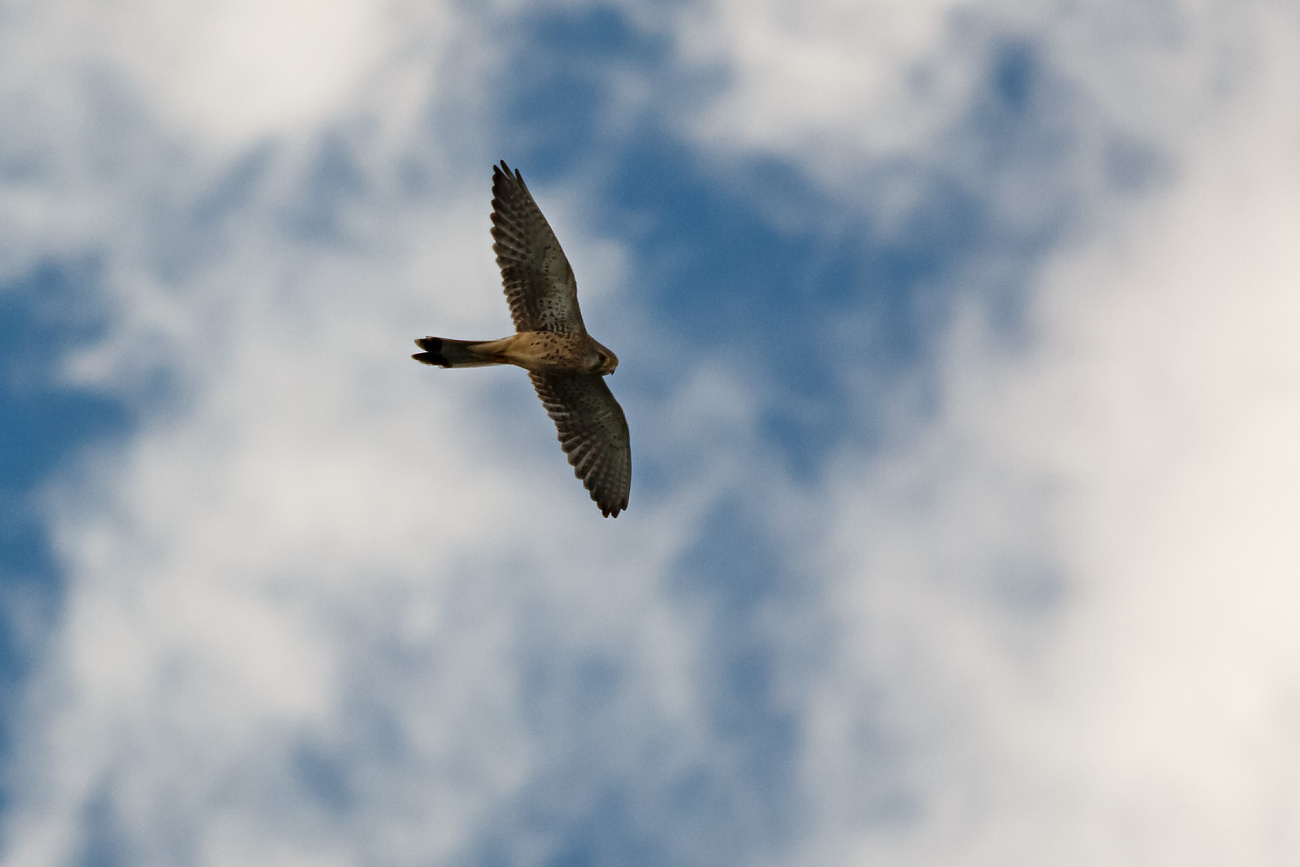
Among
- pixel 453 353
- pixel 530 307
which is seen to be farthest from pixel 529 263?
pixel 453 353

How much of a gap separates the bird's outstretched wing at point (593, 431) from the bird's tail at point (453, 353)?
1.08m

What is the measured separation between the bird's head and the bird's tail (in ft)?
4.53

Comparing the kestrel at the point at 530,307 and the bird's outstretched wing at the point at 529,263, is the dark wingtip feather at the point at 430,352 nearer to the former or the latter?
the kestrel at the point at 530,307

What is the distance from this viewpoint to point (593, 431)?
1855 cm

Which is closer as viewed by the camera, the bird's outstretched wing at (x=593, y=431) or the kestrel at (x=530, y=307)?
the kestrel at (x=530, y=307)

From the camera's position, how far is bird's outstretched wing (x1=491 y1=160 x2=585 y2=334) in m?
17.2

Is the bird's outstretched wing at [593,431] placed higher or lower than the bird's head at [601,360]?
lower

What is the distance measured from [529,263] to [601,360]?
67.4 inches

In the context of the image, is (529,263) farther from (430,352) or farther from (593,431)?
(593,431)

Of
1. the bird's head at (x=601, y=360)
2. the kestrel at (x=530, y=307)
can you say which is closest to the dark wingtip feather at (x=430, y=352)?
the kestrel at (x=530, y=307)

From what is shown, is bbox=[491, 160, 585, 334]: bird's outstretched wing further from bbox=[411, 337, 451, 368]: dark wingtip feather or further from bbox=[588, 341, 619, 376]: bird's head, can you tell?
bbox=[411, 337, 451, 368]: dark wingtip feather

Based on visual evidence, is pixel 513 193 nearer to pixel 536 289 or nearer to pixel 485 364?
pixel 536 289

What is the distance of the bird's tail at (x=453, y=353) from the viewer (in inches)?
662

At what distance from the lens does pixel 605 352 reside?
1762 centimetres
